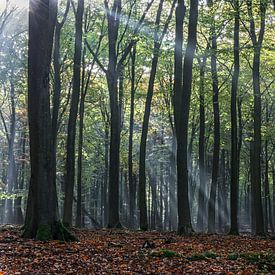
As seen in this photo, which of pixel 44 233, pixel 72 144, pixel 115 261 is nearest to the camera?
pixel 115 261

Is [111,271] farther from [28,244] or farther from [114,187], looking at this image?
[114,187]

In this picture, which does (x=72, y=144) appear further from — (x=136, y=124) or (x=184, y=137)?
(x=136, y=124)

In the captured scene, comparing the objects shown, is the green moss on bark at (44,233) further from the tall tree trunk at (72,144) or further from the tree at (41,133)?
the tall tree trunk at (72,144)

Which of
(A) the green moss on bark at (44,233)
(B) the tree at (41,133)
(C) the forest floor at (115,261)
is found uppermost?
(B) the tree at (41,133)

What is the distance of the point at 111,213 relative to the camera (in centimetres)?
1955

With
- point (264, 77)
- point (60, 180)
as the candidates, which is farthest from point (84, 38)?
point (60, 180)

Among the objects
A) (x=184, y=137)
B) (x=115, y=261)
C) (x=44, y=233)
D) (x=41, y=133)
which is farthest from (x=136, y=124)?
(x=115, y=261)

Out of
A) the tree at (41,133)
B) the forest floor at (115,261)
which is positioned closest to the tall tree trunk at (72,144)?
the tree at (41,133)

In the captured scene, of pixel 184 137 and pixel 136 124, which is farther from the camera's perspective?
pixel 136 124

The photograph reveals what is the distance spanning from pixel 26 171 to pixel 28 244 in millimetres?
Answer: 28556

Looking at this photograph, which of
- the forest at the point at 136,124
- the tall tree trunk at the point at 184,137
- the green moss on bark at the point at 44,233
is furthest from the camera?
the tall tree trunk at the point at 184,137

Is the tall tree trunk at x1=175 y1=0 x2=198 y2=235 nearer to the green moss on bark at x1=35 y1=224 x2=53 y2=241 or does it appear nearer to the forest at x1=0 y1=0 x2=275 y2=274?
the forest at x1=0 y1=0 x2=275 y2=274

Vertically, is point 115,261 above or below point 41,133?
below

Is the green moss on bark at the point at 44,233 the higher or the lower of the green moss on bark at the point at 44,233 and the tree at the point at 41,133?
the lower
